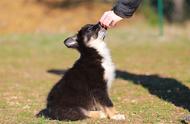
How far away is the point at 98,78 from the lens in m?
7.34

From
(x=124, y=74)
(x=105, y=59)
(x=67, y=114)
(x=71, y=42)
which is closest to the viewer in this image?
(x=67, y=114)

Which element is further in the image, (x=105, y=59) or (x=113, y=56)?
(x=113, y=56)

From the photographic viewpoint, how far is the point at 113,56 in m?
14.6

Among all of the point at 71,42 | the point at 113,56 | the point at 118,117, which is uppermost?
the point at 113,56

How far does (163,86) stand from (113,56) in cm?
458

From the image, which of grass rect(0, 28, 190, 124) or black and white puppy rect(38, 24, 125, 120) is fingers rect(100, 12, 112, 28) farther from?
grass rect(0, 28, 190, 124)

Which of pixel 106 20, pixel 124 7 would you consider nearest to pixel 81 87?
pixel 106 20

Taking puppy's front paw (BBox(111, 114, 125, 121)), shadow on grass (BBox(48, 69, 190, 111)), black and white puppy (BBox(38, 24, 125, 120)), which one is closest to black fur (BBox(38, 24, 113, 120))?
black and white puppy (BBox(38, 24, 125, 120))

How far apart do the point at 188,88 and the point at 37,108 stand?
2.85 metres

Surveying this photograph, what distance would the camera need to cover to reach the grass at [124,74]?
7.96 m

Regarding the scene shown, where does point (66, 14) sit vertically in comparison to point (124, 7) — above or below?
above

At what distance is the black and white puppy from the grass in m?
0.18

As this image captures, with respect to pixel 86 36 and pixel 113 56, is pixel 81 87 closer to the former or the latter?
pixel 86 36

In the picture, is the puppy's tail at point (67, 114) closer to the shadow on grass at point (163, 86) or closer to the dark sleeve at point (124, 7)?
the dark sleeve at point (124, 7)
